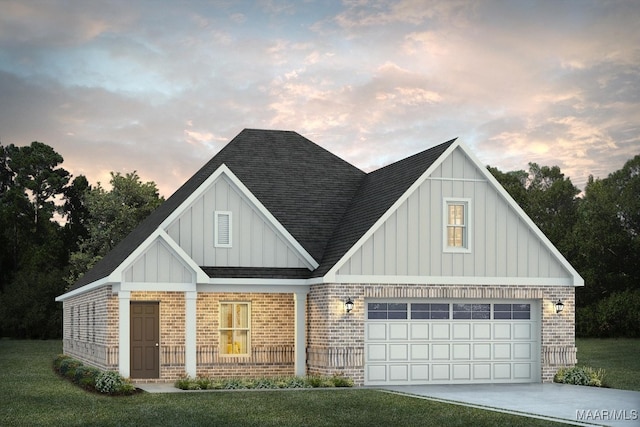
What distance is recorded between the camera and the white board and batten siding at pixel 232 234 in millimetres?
28625

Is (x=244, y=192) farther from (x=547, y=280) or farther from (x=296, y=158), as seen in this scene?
(x=547, y=280)

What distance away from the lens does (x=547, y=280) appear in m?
28.4

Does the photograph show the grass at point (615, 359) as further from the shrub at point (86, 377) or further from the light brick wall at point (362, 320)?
the shrub at point (86, 377)

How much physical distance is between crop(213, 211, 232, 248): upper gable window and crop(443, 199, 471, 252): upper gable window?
6338 millimetres

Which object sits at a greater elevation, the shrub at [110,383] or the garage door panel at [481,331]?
the garage door panel at [481,331]

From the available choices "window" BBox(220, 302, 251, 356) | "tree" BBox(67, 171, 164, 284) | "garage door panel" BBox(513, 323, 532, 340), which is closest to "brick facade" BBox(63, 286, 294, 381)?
"window" BBox(220, 302, 251, 356)

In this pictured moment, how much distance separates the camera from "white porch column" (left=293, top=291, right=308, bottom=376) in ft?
93.3

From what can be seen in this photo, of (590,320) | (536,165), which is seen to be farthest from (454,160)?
(536,165)

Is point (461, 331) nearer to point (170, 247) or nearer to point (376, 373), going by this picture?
point (376, 373)

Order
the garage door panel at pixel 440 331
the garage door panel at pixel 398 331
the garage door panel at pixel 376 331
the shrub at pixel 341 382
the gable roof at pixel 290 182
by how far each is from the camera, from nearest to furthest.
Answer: the shrub at pixel 341 382
the garage door panel at pixel 376 331
the garage door panel at pixel 398 331
the garage door panel at pixel 440 331
the gable roof at pixel 290 182

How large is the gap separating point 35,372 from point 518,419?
19574 millimetres

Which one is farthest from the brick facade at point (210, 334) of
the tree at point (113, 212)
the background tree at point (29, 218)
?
the background tree at point (29, 218)

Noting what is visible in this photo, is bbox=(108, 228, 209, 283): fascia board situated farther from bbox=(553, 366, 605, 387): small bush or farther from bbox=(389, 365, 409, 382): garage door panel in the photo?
bbox=(553, 366, 605, 387): small bush

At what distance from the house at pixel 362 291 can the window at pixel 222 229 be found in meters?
0.03
